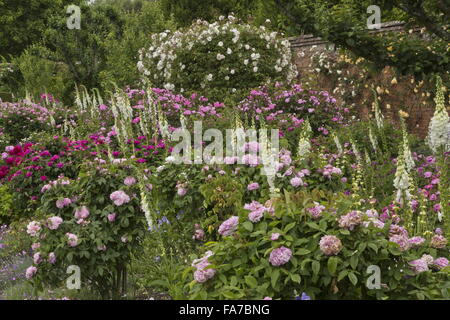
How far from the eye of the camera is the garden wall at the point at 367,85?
9836 mm

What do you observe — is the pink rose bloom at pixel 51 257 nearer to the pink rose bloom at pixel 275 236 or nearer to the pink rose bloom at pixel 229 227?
the pink rose bloom at pixel 229 227

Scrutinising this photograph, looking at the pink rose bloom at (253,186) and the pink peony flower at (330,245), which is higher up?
the pink peony flower at (330,245)

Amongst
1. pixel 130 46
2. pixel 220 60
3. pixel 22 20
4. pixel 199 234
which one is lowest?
pixel 199 234

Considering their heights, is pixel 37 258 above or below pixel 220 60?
below

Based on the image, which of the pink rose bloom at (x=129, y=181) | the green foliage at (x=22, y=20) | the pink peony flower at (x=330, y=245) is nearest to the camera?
the pink peony flower at (x=330, y=245)

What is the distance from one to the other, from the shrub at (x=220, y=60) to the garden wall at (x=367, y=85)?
0.93m

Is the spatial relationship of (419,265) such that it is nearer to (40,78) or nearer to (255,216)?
(255,216)

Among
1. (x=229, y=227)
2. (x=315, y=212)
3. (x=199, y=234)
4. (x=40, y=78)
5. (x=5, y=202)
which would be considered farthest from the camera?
(x=40, y=78)

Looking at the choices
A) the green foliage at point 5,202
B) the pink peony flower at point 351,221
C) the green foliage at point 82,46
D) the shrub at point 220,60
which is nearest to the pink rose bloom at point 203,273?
the pink peony flower at point 351,221

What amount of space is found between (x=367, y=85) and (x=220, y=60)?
3044 millimetres

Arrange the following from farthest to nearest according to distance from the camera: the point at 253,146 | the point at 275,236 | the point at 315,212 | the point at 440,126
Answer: the point at 253,146 → the point at 440,126 → the point at 315,212 → the point at 275,236

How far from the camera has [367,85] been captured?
36.0 feet

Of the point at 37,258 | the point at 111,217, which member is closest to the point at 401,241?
the point at 111,217

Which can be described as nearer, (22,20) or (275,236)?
(275,236)
